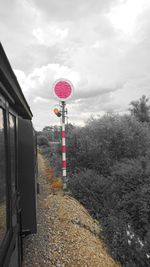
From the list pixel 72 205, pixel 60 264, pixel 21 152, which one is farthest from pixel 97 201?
pixel 21 152

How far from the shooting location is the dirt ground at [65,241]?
3396mm

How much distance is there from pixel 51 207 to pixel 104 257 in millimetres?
1880

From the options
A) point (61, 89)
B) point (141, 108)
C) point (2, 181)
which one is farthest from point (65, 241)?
point (141, 108)

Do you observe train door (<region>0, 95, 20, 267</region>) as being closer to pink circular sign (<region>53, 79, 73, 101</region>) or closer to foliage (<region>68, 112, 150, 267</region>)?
foliage (<region>68, 112, 150, 267</region>)

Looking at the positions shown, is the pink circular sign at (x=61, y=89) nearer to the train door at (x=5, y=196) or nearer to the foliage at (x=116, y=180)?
the foliage at (x=116, y=180)

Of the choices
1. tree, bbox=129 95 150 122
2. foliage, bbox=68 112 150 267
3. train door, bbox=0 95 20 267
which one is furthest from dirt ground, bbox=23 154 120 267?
tree, bbox=129 95 150 122

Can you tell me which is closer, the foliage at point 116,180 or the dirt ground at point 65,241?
the dirt ground at point 65,241

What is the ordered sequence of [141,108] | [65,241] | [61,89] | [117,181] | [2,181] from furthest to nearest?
[141,108], [61,89], [117,181], [65,241], [2,181]

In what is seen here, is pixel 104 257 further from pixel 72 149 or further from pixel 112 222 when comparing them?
pixel 72 149

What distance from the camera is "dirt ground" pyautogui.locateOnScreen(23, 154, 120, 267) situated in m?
3.40

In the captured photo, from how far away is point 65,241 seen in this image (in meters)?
3.87

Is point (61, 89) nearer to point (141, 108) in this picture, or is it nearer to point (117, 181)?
point (117, 181)

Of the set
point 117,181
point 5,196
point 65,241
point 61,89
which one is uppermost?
point 61,89

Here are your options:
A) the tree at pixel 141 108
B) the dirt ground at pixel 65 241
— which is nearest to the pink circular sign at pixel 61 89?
the dirt ground at pixel 65 241
